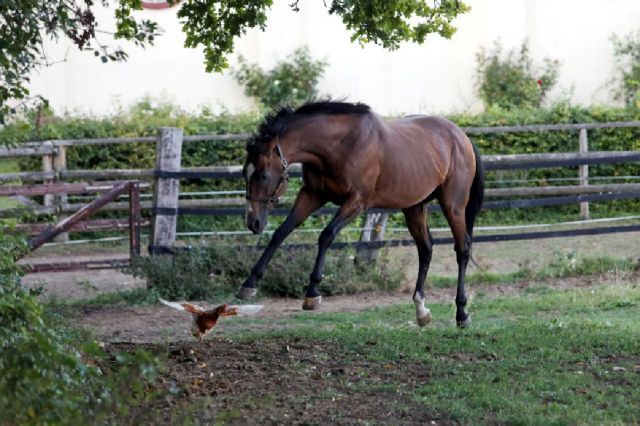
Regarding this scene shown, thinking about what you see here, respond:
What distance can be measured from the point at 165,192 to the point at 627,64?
12.6 meters

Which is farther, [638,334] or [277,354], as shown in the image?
[638,334]

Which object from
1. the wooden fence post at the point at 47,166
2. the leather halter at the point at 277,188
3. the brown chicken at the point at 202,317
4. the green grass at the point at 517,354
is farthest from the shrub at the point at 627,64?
the brown chicken at the point at 202,317

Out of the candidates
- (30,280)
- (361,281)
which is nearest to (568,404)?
(361,281)

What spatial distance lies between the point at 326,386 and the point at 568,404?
1.45 metres

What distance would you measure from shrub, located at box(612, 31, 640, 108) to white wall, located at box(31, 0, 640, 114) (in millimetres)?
212

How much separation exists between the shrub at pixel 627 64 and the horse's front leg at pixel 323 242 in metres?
14.0

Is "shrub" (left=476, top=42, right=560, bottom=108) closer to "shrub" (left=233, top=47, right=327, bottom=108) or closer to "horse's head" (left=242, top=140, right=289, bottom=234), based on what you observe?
"shrub" (left=233, top=47, right=327, bottom=108)

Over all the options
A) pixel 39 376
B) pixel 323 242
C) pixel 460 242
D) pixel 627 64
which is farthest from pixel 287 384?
pixel 627 64

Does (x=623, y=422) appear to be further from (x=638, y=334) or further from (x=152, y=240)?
(x=152, y=240)

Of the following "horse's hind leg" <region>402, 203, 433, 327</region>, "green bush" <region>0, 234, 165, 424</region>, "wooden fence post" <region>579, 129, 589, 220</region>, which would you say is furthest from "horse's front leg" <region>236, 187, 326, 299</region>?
"wooden fence post" <region>579, 129, 589, 220</region>

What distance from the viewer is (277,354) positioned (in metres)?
7.82

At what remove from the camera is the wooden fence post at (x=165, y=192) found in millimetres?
12406

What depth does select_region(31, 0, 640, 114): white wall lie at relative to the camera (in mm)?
21000

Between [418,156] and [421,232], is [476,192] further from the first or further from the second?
[418,156]
